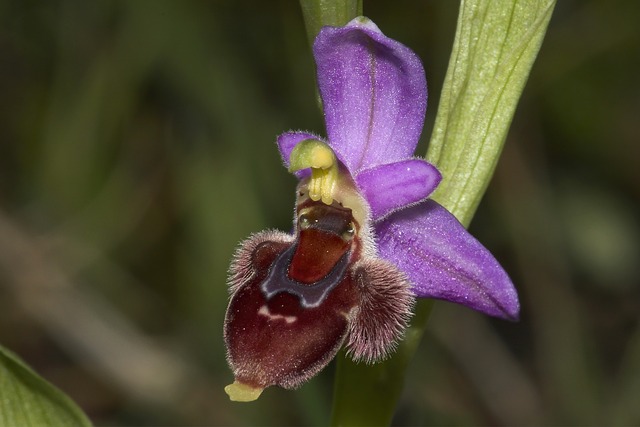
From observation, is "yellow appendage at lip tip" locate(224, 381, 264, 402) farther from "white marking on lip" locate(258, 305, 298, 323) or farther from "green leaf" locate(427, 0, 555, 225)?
"green leaf" locate(427, 0, 555, 225)

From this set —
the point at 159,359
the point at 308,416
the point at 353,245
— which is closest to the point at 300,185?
the point at 353,245

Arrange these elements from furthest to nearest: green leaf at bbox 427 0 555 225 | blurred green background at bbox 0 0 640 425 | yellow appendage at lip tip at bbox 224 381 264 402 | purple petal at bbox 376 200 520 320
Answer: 1. blurred green background at bbox 0 0 640 425
2. green leaf at bbox 427 0 555 225
3. purple petal at bbox 376 200 520 320
4. yellow appendage at lip tip at bbox 224 381 264 402

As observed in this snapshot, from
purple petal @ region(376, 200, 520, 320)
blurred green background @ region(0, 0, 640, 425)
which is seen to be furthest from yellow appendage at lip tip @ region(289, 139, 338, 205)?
blurred green background @ region(0, 0, 640, 425)

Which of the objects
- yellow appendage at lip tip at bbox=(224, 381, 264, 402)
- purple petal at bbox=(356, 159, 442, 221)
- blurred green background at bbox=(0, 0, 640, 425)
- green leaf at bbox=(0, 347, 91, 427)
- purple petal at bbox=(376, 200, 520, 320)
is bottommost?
blurred green background at bbox=(0, 0, 640, 425)

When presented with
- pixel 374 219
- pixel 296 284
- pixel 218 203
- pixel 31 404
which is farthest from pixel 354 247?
pixel 218 203

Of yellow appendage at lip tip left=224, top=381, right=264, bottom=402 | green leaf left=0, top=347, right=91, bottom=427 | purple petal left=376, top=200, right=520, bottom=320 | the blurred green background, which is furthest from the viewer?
the blurred green background
